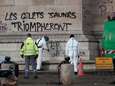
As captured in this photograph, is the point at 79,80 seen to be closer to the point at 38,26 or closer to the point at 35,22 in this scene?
the point at 38,26

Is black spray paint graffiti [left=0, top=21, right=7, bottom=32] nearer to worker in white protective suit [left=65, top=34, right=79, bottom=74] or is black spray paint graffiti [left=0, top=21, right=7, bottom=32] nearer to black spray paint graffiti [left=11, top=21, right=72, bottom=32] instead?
black spray paint graffiti [left=11, top=21, right=72, bottom=32]

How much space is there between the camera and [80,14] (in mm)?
26594

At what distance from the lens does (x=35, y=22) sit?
88.5ft

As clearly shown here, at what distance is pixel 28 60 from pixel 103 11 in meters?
7.26

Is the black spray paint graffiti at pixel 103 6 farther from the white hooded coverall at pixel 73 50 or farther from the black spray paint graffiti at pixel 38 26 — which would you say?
the white hooded coverall at pixel 73 50

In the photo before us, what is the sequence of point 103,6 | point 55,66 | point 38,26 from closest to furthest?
point 55,66 < point 38,26 < point 103,6

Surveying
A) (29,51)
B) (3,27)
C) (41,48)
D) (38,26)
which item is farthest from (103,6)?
(29,51)

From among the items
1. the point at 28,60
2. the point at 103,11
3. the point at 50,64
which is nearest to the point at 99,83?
the point at 28,60

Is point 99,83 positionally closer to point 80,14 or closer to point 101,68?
point 101,68

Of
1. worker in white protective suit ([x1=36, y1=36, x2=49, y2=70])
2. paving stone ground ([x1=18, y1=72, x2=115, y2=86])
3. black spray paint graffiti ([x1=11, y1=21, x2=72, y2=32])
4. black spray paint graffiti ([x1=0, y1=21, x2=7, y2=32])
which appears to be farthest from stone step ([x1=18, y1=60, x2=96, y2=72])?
black spray paint graffiti ([x1=0, y1=21, x2=7, y2=32])

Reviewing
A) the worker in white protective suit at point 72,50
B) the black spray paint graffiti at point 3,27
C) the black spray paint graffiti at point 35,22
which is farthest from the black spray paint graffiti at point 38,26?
the worker in white protective suit at point 72,50

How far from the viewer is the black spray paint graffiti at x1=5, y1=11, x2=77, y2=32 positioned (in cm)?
2666

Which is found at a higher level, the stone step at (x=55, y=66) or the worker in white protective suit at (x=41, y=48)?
the worker in white protective suit at (x=41, y=48)

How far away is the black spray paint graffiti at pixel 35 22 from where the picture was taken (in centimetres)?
2666
